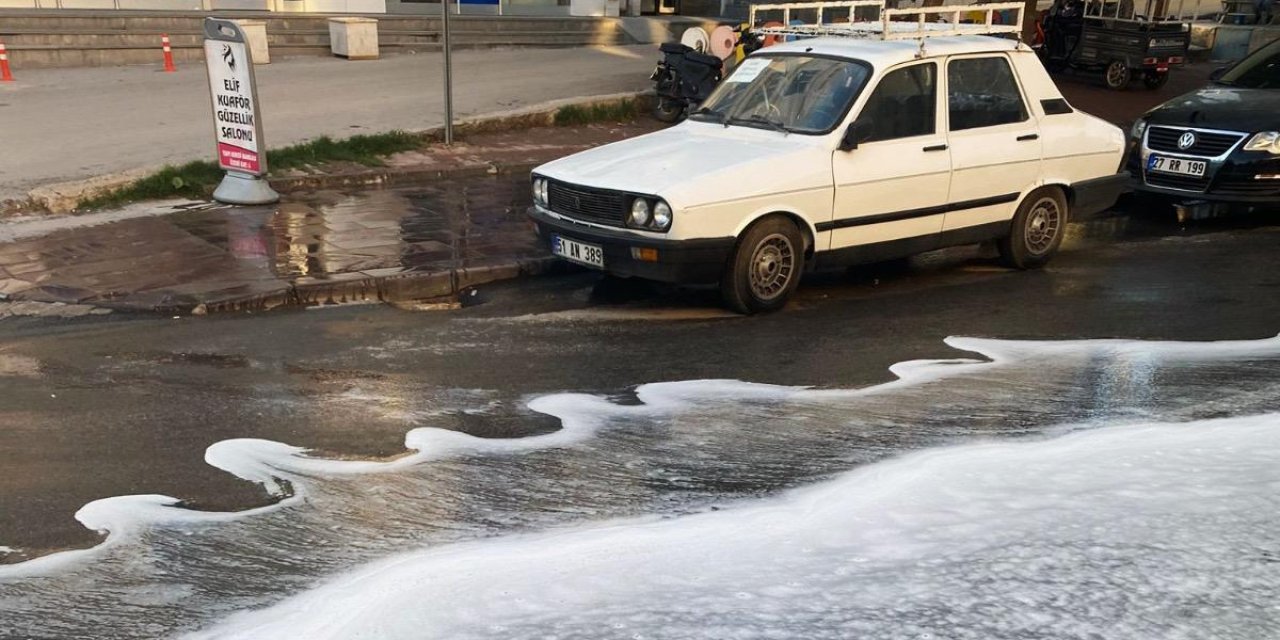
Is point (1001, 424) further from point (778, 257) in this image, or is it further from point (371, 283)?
point (371, 283)

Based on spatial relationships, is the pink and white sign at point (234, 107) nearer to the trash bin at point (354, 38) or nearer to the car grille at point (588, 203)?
the car grille at point (588, 203)

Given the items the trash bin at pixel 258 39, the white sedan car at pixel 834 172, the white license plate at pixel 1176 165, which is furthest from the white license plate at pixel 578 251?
the trash bin at pixel 258 39

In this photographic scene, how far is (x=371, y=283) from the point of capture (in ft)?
25.3

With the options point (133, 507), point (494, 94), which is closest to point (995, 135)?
point (133, 507)

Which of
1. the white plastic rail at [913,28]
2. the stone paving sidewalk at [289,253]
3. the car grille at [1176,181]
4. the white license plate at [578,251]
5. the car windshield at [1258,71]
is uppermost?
the white plastic rail at [913,28]

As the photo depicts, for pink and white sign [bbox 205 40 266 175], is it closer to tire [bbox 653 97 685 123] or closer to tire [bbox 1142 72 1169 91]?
tire [bbox 653 97 685 123]

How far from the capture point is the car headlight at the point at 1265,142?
9.79 m

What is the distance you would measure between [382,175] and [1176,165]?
7579 millimetres

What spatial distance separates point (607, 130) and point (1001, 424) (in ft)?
31.5

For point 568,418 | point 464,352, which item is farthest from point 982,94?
point 568,418

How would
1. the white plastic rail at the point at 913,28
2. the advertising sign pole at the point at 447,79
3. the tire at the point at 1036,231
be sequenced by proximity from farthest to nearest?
1. the advertising sign pole at the point at 447,79
2. the tire at the point at 1036,231
3. the white plastic rail at the point at 913,28

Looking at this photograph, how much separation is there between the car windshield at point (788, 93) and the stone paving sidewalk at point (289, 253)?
72.1 inches

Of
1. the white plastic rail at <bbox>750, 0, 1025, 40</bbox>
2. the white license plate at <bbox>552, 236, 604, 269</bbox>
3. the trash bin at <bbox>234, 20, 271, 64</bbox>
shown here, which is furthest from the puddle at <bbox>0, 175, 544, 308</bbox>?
→ the trash bin at <bbox>234, 20, 271, 64</bbox>

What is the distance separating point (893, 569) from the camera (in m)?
4.04
